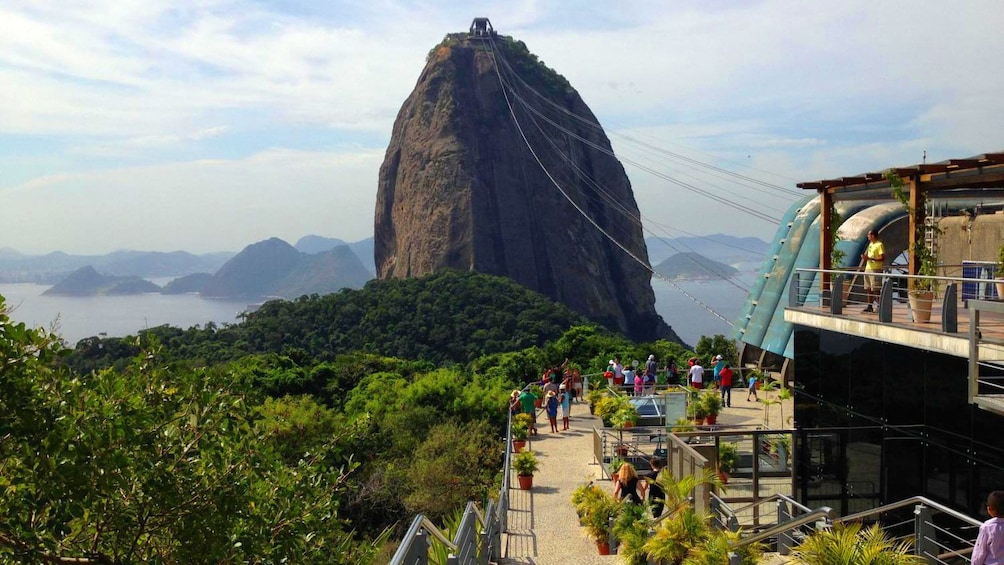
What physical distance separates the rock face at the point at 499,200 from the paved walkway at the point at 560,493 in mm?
50659

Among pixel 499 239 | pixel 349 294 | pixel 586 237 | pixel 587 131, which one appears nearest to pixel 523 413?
pixel 349 294

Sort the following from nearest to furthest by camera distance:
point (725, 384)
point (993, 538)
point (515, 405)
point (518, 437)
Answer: point (993, 538) → point (518, 437) → point (725, 384) → point (515, 405)

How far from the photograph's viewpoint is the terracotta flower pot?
51.1ft

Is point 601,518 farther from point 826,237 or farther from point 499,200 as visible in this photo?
point 499,200

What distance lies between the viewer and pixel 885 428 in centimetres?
962

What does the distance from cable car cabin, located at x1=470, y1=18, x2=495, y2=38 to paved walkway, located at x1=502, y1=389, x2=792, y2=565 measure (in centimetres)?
6797

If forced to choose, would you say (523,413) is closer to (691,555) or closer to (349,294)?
(691,555)

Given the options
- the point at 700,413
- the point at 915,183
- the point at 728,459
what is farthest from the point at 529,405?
the point at 915,183

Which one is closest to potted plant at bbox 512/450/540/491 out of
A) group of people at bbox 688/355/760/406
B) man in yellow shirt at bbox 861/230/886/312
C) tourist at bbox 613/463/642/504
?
tourist at bbox 613/463/642/504

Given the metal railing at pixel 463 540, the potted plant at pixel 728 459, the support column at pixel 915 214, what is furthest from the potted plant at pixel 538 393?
the support column at pixel 915 214

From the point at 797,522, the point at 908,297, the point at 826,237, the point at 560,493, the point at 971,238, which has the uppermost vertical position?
the point at 971,238

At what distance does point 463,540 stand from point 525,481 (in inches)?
377

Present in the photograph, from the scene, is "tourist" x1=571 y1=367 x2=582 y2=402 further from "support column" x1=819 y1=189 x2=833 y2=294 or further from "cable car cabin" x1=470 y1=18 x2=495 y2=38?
"cable car cabin" x1=470 y1=18 x2=495 y2=38

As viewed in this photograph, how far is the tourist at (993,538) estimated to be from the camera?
5.47 m
